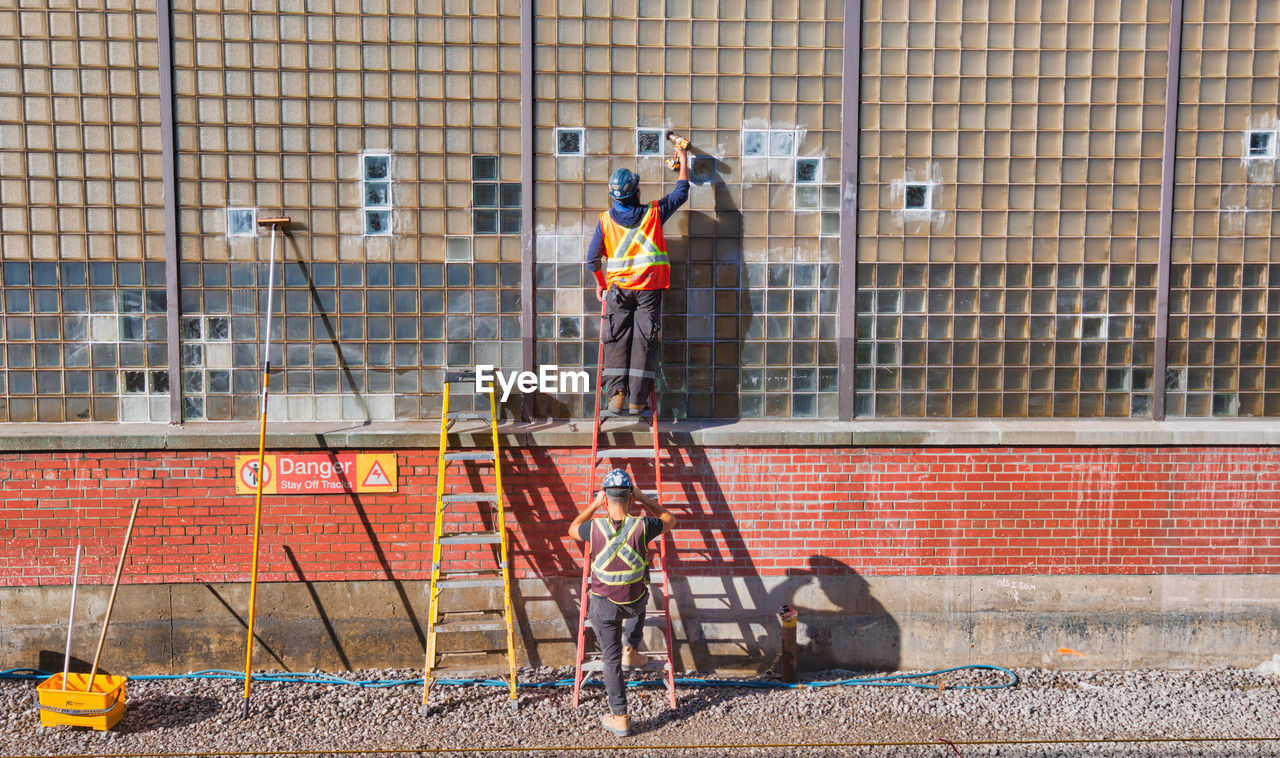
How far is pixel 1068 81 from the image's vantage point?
711 cm

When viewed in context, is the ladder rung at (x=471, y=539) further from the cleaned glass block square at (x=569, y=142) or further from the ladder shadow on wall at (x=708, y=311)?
the cleaned glass block square at (x=569, y=142)

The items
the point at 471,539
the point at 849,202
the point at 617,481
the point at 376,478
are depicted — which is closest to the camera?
the point at 617,481

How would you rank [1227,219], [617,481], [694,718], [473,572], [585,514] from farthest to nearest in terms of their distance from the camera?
1. [1227,219]
2. [473,572]
3. [694,718]
4. [585,514]
5. [617,481]

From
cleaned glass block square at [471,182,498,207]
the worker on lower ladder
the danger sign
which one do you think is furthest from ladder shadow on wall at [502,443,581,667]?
cleaned glass block square at [471,182,498,207]

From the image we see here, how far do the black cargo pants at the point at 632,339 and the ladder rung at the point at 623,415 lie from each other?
0.13 metres

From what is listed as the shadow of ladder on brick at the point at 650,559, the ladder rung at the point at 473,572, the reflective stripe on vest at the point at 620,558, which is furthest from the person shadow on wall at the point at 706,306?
the ladder rung at the point at 473,572

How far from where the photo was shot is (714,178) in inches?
279

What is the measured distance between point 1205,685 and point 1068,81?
4.85 metres

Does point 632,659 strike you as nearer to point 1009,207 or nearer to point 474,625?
point 474,625

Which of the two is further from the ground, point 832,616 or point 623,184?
point 623,184

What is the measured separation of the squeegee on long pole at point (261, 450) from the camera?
6.45 metres

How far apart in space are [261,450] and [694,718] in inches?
144

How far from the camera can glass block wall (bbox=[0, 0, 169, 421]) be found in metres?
6.84

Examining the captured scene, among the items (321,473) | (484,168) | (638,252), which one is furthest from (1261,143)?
(321,473)
